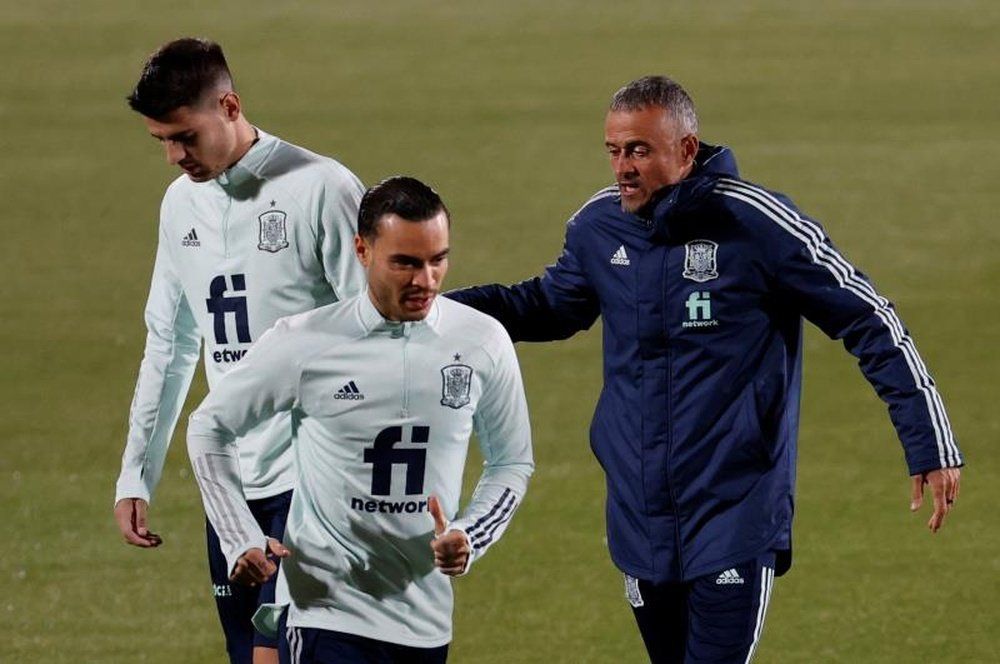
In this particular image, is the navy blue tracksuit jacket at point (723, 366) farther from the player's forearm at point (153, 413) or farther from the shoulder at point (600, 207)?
the player's forearm at point (153, 413)

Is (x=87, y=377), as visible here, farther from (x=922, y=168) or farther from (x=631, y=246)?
(x=922, y=168)

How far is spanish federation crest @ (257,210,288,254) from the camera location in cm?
507

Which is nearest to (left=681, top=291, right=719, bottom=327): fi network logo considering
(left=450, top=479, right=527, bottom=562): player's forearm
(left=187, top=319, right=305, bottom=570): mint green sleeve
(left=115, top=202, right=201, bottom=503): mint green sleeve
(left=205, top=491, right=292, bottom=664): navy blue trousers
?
(left=450, top=479, right=527, bottom=562): player's forearm

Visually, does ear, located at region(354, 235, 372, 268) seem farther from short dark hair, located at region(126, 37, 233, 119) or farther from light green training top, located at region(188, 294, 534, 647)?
short dark hair, located at region(126, 37, 233, 119)

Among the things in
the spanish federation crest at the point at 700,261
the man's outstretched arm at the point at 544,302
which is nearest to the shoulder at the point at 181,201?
the man's outstretched arm at the point at 544,302

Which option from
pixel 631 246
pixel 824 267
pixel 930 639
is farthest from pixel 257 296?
pixel 930 639

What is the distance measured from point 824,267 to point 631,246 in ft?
1.68

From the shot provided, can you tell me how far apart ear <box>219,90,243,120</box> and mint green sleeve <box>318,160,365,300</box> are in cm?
30

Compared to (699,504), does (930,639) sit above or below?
below

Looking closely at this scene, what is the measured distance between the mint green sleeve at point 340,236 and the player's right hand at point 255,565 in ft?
3.07

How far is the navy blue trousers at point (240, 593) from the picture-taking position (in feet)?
16.9

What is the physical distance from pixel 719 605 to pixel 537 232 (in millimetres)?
8122

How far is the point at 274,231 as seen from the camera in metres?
5.08

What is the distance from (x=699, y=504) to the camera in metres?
4.87
